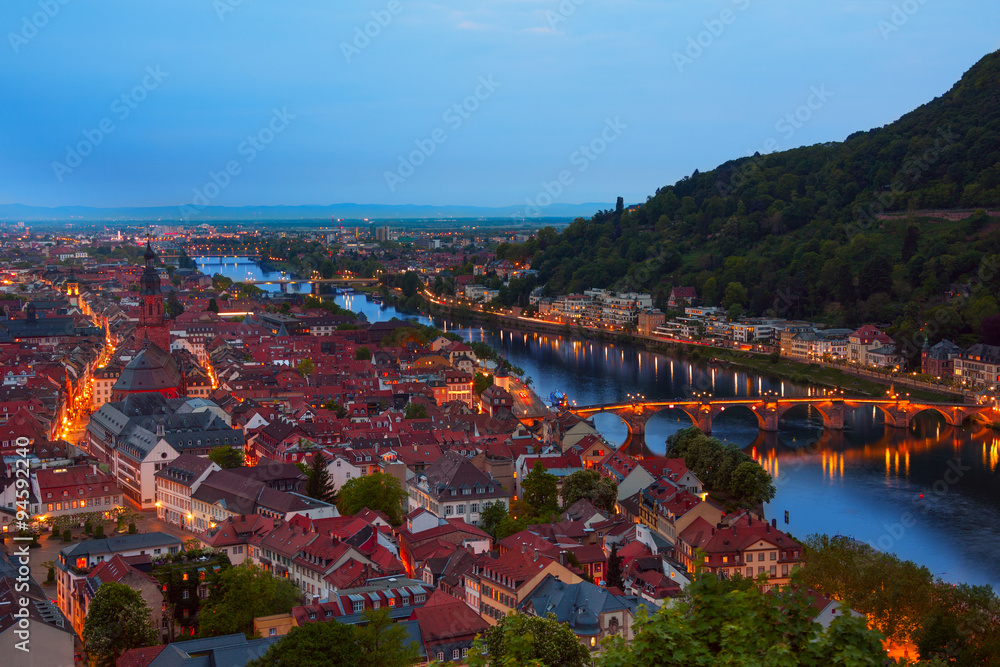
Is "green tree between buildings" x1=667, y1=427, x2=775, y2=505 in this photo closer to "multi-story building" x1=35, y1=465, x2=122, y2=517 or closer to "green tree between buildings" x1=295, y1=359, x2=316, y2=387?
"multi-story building" x1=35, y1=465, x2=122, y2=517

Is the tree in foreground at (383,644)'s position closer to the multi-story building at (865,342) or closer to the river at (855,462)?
the river at (855,462)

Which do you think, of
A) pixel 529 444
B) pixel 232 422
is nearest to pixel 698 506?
pixel 529 444

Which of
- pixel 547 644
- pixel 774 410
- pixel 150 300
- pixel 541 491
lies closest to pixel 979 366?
pixel 774 410

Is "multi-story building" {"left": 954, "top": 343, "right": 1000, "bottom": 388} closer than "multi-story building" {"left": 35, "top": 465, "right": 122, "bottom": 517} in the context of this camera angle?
No

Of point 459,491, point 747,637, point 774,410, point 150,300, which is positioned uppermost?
point 747,637

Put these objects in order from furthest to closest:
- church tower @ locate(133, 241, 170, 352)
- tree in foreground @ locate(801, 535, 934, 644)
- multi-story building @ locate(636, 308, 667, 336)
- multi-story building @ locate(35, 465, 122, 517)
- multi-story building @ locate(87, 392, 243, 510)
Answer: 1. multi-story building @ locate(636, 308, 667, 336)
2. church tower @ locate(133, 241, 170, 352)
3. multi-story building @ locate(87, 392, 243, 510)
4. multi-story building @ locate(35, 465, 122, 517)
5. tree in foreground @ locate(801, 535, 934, 644)

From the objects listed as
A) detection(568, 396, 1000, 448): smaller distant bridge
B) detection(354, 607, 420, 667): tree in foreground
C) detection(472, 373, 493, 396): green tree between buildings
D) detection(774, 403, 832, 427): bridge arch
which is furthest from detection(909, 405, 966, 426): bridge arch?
detection(354, 607, 420, 667): tree in foreground

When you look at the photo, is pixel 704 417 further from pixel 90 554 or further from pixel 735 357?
pixel 90 554
